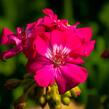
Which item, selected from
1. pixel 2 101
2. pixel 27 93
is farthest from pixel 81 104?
pixel 27 93

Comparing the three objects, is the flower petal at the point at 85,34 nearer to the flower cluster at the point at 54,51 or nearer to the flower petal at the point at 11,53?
the flower cluster at the point at 54,51

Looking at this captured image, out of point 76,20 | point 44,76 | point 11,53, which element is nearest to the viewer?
point 44,76

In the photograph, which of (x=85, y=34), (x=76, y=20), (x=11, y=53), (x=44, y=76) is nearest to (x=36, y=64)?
(x=44, y=76)

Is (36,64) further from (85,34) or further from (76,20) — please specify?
(76,20)

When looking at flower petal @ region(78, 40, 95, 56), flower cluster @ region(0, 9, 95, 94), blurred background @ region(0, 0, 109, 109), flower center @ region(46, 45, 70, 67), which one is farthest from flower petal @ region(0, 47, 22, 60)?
blurred background @ region(0, 0, 109, 109)

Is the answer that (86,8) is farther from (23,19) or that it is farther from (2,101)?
(2,101)

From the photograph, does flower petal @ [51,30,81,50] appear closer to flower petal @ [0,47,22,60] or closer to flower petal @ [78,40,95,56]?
flower petal @ [78,40,95,56]
